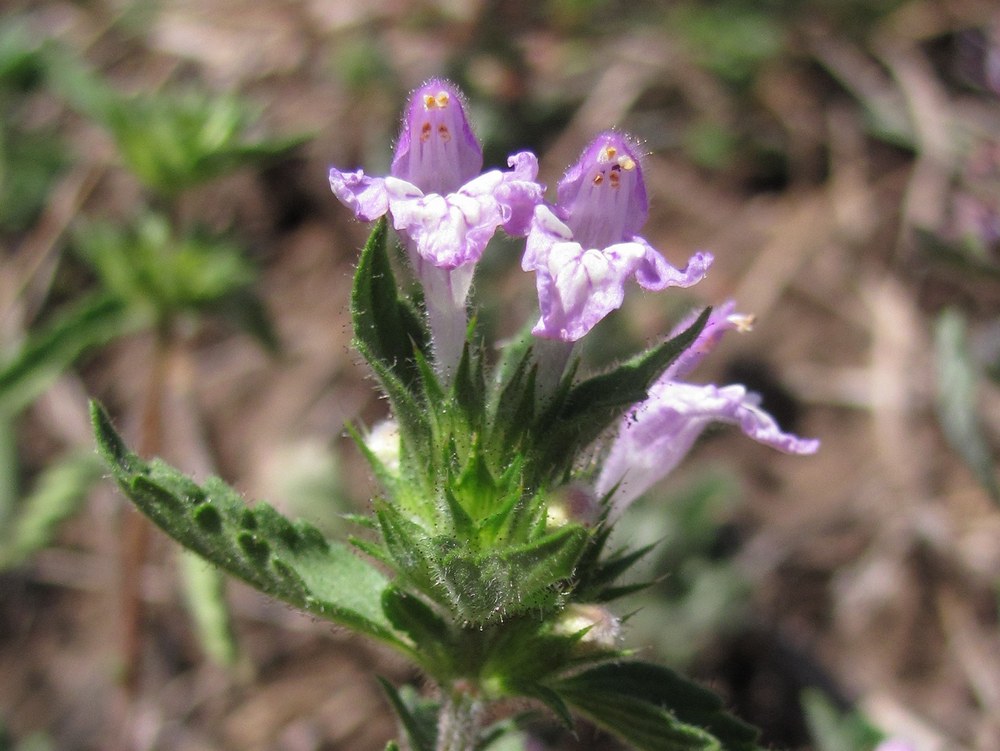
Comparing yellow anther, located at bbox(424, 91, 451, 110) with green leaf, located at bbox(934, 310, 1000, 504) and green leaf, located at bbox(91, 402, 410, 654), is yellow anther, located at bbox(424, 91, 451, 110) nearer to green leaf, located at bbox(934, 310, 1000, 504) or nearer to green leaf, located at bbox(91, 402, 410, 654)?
green leaf, located at bbox(91, 402, 410, 654)

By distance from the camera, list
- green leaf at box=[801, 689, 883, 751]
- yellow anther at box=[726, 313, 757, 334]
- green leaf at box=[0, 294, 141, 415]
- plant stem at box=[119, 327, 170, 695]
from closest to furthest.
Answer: yellow anther at box=[726, 313, 757, 334]
green leaf at box=[801, 689, 883, 751]
green leaf at box=[0, 294, 141, 415]
plant stem at box=[119, 327, 170, 695]

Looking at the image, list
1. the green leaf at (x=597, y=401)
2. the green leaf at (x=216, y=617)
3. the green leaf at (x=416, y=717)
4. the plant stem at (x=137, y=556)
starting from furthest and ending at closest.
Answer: the plant stem at (x=137, y=556), the green leaf at (x=216, y=617), the green leaf at (x=416, y=717), the green leaf at (x=597, y=401)

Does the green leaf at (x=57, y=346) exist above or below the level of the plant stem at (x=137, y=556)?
above

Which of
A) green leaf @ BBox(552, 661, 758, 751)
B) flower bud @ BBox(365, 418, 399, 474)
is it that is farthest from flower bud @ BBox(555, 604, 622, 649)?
flower bud @ BBox(365, 418, 399, 474)

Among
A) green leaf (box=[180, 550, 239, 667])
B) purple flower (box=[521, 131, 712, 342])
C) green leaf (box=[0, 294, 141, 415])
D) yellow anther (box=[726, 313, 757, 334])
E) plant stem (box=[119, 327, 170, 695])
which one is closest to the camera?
purple flower (box=[521, 131, 712, 342])

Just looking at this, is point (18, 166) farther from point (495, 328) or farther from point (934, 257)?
point (934, 257)

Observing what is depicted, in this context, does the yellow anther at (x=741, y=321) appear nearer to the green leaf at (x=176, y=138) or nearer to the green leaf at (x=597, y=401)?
the green leaf at (x=597, y=401)

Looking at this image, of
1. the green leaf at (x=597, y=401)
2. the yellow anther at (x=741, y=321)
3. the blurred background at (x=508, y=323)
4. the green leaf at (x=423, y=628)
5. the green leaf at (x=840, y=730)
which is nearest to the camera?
the green leaf at (x=597, y=401)

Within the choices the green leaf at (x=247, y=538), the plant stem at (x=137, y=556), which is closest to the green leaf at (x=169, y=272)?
the plant stem at (x=137, y=556)
